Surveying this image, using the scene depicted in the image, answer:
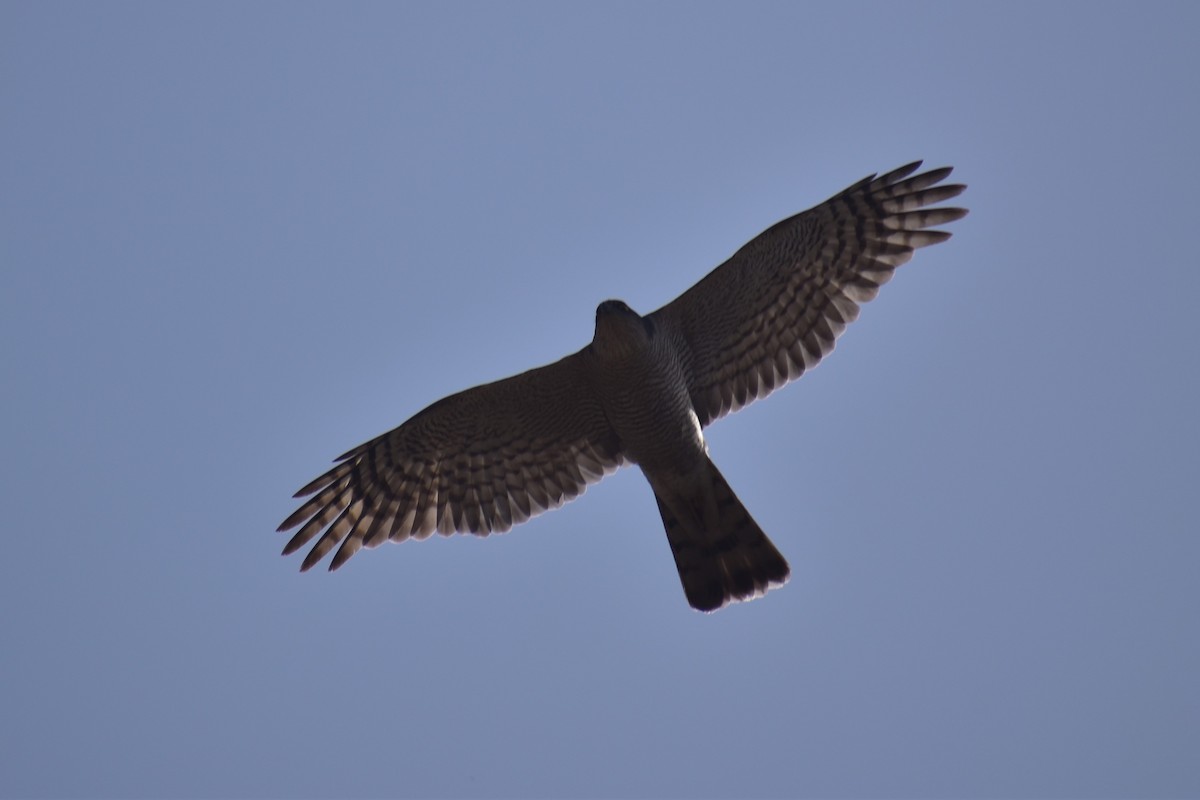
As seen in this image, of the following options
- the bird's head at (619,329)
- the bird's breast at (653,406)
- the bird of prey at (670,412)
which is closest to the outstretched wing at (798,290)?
the bird of prey at (670,412)

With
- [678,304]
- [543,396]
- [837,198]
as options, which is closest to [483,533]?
[543,396]

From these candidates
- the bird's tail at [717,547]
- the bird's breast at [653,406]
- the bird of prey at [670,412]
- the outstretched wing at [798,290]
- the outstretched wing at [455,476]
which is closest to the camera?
the bird's breast at [653,406]

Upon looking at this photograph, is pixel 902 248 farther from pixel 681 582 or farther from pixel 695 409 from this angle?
pixel 681 582

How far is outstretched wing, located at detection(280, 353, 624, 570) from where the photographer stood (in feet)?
41.4

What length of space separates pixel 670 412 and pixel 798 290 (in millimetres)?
1593

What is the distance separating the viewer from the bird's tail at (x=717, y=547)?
12.1 metres

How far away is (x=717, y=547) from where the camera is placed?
482 inches

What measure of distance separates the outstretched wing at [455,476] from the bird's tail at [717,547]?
81 cm

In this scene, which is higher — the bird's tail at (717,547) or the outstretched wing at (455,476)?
the outstretched wing at (455,476)

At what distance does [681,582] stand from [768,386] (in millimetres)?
1798

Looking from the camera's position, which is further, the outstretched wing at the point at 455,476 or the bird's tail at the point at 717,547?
the outstretched wing at the point at 455,476

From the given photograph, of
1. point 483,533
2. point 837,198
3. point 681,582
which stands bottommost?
point 681,582

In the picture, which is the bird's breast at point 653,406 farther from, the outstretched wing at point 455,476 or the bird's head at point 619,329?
the outstretched wing at point 455,476

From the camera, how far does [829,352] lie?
1220 cm
